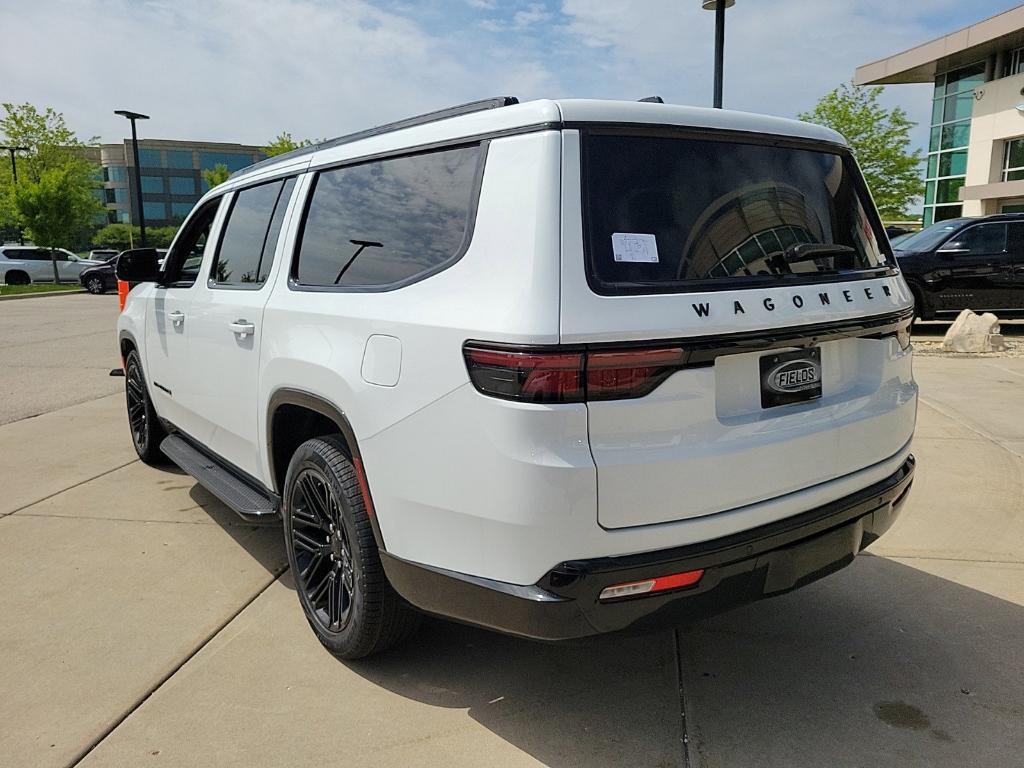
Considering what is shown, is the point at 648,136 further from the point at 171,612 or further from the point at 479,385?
the point at 171,612

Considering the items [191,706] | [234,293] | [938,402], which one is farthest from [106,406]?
[938,402]

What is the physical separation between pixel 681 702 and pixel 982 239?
37.6 feet

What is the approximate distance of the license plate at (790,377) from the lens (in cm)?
239

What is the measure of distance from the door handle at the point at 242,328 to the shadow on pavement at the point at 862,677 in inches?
84.1

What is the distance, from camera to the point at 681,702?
2756 millimetres

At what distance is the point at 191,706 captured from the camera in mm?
2770

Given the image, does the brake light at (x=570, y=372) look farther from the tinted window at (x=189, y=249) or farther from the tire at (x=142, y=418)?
the tire at (x=142, y=418)

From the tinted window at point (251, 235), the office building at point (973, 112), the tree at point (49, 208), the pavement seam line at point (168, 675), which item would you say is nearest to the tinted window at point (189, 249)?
the tinted window at point (251, 235)

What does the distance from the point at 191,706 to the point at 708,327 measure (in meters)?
2.12

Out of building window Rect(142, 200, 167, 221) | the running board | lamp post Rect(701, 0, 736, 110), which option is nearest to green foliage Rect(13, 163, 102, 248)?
lamp post Rect(701, 0, 736, 110)

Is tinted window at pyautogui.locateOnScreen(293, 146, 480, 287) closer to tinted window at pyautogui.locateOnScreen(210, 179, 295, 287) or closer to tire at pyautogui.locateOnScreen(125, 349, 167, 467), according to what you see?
tinted window at pyautogui.locateOnScreen(210, 179, 295, 287)

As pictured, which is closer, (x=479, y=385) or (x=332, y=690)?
(x=479, y=385)

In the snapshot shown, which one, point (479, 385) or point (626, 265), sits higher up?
point (626, 265)

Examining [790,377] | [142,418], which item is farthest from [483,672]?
[142,418]
